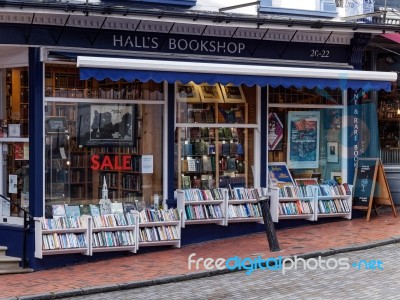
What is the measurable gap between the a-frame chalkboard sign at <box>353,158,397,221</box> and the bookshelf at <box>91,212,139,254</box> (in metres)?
5.17

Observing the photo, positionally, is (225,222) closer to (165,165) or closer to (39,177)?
(165,165)

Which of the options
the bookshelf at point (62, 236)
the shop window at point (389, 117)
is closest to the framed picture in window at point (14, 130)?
the bookshelf at point (62, 236)

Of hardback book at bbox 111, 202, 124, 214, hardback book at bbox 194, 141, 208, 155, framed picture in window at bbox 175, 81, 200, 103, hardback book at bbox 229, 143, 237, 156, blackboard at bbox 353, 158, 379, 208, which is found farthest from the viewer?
blackboard at bbox 353, 158, 379, 208

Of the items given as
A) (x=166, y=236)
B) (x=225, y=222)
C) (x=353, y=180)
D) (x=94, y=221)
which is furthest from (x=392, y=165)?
(x=94, y=221)

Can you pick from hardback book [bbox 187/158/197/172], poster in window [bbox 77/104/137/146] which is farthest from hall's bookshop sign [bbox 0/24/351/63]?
hardback book [bbox 187/158/197/172]

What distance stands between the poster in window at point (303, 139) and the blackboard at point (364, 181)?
0.90m

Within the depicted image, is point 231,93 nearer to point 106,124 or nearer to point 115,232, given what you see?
point 106,124

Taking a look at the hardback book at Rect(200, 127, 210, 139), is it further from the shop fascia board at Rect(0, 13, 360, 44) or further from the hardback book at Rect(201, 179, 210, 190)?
the shop fascia board at Rect(0, 13, 360, 44)

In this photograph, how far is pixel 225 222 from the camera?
1429 cm

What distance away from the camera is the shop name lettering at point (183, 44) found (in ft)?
43.6

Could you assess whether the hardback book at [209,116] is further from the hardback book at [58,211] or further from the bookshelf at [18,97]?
the bookshelf at [18,97]

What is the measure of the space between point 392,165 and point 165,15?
7.50 metres

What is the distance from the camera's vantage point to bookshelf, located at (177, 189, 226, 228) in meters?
14.0

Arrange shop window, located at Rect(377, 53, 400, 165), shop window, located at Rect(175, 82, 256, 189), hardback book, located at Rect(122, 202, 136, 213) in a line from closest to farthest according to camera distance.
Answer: hardback book, located at Rect(122, 202, 136, 213)
shop window, located at Rect(175, 82, 256, 189)
shop window, located at Rect(377, 53, 400, 165)
